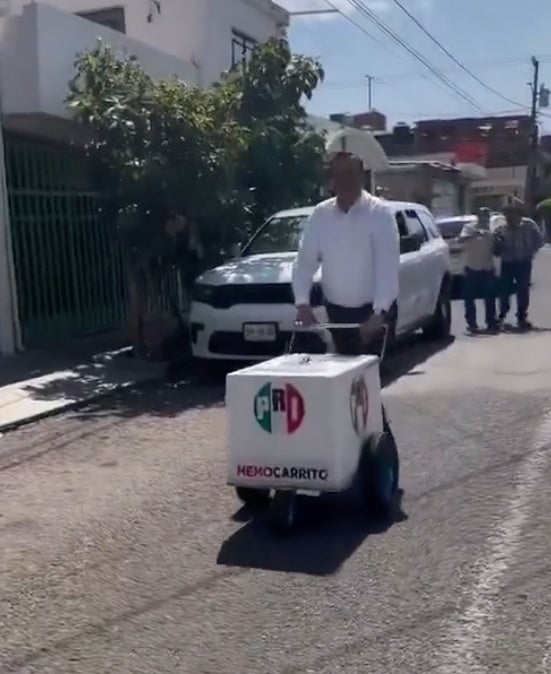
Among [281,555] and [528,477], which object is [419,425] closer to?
[528,477]

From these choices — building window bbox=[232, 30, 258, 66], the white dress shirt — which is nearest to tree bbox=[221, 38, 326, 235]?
building window bbox=[232, 30, 258, 66]

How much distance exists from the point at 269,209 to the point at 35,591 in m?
9.24

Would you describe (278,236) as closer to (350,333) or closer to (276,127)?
(276,127)

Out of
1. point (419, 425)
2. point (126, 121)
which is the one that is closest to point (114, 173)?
point (126, 121)

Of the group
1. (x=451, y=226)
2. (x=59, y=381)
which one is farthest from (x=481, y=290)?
(x=451, y=226)

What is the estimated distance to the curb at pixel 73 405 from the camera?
9.19 metres

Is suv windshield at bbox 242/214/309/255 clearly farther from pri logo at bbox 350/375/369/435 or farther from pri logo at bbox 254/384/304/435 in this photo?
pri logo at bbox 254/384/304/435

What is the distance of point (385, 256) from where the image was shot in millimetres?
6391

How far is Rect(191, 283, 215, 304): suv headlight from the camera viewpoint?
11.0 meters

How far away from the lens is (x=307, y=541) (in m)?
5.74

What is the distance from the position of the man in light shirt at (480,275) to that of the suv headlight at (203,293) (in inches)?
194

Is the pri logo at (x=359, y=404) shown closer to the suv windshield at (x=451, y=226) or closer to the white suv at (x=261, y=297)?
the white suv at (x=261, y=297)

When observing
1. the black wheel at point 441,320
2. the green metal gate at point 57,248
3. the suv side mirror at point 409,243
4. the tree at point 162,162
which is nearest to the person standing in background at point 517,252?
the black wheel at point 441,320

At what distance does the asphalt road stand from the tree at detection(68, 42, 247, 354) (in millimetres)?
3585
